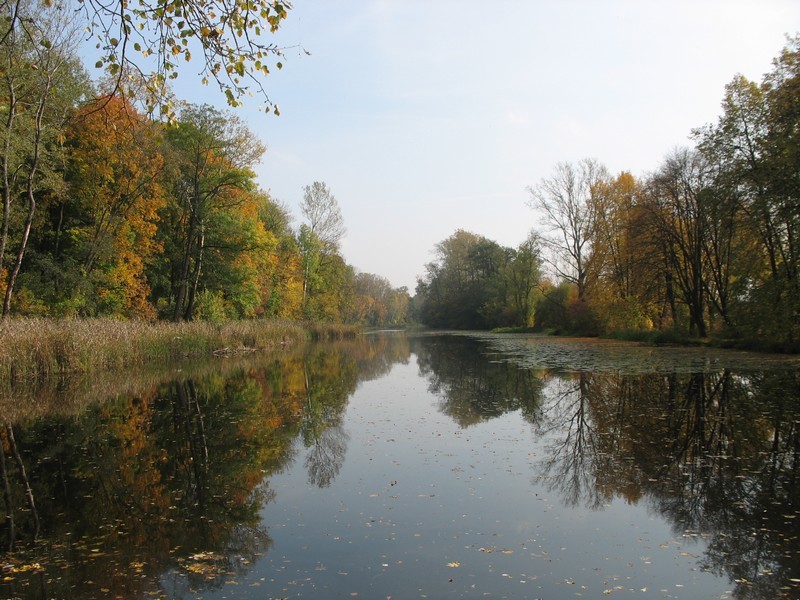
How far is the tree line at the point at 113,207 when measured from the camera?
1942 cm

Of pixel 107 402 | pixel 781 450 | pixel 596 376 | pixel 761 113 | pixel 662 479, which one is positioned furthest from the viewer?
pixel 761 113

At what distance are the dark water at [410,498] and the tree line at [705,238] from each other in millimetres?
9296

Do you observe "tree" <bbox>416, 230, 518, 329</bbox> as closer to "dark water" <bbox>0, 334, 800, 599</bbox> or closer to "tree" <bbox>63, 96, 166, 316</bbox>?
"tree" <bbox>63, 96, 166, 316</bbox>

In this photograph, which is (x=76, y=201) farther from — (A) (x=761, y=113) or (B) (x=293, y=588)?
(A) (x=761, y=113)

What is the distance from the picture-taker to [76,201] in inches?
1015

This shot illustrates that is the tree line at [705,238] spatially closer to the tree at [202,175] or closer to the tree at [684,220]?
the tree at [684,220]

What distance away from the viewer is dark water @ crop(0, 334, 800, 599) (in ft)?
13.5

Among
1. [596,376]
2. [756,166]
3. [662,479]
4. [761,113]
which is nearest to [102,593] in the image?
[662,479]

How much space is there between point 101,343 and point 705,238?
92.1 feet

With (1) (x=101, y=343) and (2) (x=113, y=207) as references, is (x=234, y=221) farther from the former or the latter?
(1) (x=101, y=343)

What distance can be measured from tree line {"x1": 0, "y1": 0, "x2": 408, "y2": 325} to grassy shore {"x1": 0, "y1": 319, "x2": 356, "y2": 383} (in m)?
2.68

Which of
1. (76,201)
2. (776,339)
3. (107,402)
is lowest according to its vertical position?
(107,402)

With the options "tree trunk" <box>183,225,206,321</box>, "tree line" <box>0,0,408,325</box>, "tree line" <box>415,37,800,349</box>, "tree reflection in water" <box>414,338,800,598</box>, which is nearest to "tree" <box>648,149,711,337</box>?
"tree line" <box>415,37,800,349</box>

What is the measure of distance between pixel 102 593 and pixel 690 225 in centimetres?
3161
